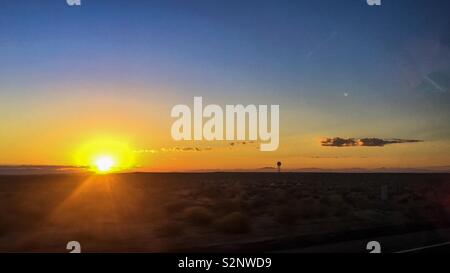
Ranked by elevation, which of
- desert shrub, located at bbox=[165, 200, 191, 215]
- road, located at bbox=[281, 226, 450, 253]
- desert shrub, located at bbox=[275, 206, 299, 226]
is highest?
desert shrub, located at bbox=[165, 200, 191, 215]

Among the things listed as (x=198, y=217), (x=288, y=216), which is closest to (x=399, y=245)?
(x=198, y=217)

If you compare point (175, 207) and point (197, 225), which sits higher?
point (175, 207)

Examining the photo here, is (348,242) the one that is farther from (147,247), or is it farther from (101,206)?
(101,206)

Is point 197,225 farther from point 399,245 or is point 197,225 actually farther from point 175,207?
point 399,245

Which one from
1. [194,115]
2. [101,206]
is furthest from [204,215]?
[194,115]

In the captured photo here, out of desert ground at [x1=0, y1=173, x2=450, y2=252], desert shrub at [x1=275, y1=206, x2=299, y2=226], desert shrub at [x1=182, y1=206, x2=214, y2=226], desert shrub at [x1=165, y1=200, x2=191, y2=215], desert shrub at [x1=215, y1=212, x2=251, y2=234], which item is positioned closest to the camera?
desert ground at [x1=0, y1=173, x2=450, y2=252]

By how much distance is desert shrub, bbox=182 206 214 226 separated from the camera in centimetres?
1681

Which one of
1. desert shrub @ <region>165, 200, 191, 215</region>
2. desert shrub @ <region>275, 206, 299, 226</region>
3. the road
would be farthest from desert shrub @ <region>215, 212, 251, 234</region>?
desert shrub @ <region>165, 200, 191, 215</region>

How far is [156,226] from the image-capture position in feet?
50.2

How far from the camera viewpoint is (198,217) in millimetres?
17125

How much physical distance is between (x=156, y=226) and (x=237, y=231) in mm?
2137

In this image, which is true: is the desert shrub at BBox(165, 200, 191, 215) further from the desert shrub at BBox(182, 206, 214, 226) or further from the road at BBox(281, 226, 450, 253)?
the road at BBox(281, 226, 450, 253)

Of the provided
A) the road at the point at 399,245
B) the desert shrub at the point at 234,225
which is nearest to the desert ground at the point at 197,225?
the desert shrub at the point at 234,225

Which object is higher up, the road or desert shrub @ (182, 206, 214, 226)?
desert shrub @ (182, 206, 214, 226)
